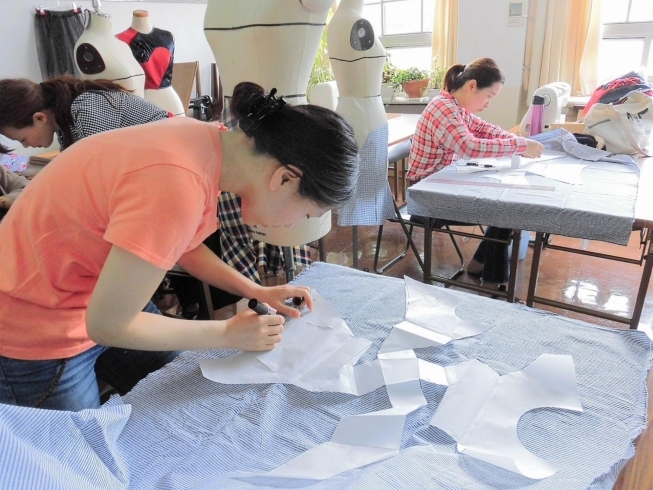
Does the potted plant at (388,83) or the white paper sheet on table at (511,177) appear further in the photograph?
the potted plant at (388,83)

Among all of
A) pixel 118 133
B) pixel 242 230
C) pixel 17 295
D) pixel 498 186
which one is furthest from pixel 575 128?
pixel 17 295

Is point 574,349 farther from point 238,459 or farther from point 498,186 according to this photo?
point 498,186

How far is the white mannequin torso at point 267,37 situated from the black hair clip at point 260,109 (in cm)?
80

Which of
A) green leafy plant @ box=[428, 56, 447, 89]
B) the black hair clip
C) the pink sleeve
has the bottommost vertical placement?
green leafy plant @ box=[428, 56, 447, 89]

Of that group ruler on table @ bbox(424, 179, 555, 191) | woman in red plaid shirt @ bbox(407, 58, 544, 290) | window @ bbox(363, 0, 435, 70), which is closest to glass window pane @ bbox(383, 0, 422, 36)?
window @ bbox(363, 0, 435, 70)

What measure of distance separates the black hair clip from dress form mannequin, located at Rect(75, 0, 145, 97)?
1602 mm

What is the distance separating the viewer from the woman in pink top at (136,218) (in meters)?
0.69

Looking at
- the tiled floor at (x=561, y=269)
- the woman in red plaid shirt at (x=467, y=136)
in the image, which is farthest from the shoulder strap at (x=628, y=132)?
the tiled floor at (x=561, y=269)

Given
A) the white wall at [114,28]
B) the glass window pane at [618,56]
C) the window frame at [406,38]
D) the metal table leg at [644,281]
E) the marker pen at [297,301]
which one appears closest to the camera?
the marker pen at [297,301]

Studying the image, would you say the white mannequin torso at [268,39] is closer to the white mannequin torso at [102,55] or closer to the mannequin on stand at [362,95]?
the mannequin on stand at [362,95]

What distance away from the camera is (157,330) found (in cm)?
80

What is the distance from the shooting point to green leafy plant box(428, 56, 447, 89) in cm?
455

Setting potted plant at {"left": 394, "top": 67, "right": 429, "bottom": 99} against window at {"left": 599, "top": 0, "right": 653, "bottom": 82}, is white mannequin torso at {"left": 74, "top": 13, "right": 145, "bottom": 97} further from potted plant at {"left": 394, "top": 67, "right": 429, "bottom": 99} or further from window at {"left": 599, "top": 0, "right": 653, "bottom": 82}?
window at {"left": 599, "top": 0, "right": 653, "bottom": 82}

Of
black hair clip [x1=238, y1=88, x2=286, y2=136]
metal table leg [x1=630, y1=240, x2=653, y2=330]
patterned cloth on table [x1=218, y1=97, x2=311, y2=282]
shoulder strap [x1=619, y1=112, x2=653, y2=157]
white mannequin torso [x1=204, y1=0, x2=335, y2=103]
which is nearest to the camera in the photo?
black hair clip [x1=238, y1=88, x2=286, y2=136]
